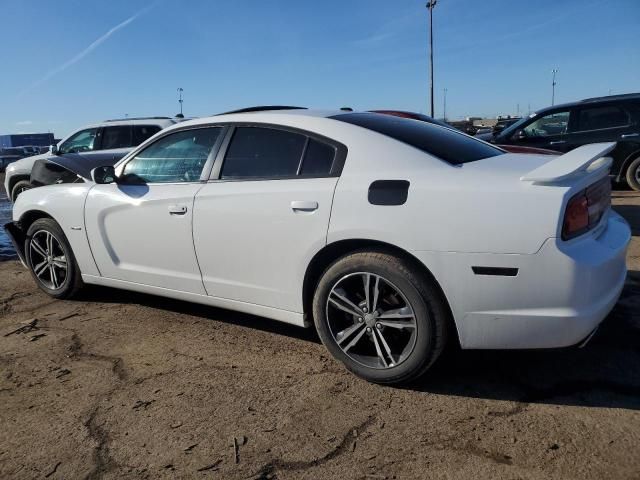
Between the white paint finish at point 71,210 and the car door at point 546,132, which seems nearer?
the white paint finish at point 71,210

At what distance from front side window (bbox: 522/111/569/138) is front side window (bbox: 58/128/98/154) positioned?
7952 millimetres

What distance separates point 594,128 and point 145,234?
8.69 m

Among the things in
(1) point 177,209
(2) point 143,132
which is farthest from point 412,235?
(2) point 143,132

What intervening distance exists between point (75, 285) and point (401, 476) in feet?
11.2

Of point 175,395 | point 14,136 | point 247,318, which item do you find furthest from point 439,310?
point 14,136

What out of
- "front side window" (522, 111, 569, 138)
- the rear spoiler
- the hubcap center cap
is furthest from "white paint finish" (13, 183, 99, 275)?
"front side window" (522, 111, 569, 138)

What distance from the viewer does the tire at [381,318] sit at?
2.72 m

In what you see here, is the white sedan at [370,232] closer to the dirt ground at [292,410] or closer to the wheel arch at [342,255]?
the wheel arch at [342,255]

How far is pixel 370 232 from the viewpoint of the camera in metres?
2.80

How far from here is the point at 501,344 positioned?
2654 mm

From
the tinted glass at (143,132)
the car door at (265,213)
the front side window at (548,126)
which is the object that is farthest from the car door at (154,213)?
the front side window at (548,126)

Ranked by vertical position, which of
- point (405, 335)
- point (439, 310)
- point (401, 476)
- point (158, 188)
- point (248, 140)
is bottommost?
point (401, 476)

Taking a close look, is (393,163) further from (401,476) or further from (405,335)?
(401,476)

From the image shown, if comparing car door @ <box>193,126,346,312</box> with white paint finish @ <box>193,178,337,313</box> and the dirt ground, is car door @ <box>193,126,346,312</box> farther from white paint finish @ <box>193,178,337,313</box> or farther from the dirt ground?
the dirt ground
